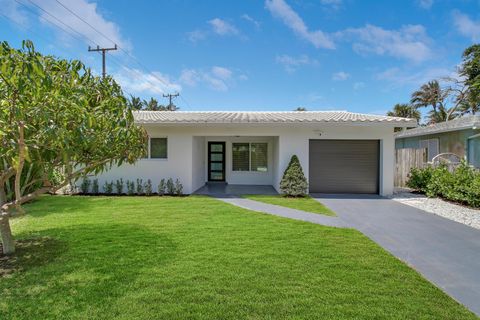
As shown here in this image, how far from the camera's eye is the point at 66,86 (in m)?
3.97

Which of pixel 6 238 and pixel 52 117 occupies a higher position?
pixel 52 117

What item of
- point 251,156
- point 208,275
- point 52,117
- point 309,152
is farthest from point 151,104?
point 208,275

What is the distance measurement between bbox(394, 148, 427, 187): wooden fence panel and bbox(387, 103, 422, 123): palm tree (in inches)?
1049

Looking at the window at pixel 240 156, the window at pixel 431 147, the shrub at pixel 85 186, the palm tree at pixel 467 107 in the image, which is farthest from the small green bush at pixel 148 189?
the palm tree at pixel 467 107

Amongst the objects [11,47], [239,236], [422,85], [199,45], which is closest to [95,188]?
[239,236]

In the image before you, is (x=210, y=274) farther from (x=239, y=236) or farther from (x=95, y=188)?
(x=95, y=188)

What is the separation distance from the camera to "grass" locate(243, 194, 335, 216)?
8.72 m

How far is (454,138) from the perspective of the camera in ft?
52.5

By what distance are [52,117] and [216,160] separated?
12423 millimetres

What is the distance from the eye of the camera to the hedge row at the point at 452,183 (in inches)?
359

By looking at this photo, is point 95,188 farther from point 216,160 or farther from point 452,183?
point 452,183

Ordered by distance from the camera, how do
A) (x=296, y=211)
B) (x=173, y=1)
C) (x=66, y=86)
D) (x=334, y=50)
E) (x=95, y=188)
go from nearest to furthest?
(x=66, y=86) < (x=296, y=211) < (x=95, y=188) < (x=173, y=1) < (x=334, y=50)

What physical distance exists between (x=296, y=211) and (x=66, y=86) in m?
6.84

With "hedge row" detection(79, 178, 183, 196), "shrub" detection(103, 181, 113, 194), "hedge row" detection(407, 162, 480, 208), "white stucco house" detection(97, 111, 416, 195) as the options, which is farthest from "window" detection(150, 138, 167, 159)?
"hedge row" detection(407, 162, 480, 208)
